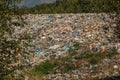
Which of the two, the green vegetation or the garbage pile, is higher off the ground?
the green vegetation

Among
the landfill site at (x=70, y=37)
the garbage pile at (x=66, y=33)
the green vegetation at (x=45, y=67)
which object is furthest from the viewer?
the garbage pile at (x=66, y=33)

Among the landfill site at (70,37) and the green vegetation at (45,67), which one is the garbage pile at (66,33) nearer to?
the landfill site at (70,37)

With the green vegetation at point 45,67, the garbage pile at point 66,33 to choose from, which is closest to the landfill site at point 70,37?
the garbage pile at point 66,33

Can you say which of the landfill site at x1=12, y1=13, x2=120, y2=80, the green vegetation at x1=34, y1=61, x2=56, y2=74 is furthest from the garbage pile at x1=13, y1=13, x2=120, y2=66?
the green vegetation at x1=34, y1=61, x2=56, y2=74

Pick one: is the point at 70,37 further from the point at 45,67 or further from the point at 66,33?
the point at 45,67

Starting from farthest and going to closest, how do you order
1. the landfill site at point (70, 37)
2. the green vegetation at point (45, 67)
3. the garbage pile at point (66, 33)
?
the garbage pile at point (66, 33), the green vegetation at point (45, 67), the landfill site at point (70, 37)

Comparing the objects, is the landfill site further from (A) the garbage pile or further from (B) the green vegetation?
(B) the green vegetation

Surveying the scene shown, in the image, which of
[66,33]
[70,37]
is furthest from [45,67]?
[66,33]

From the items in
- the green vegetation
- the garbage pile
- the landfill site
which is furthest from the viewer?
the garbage pile
